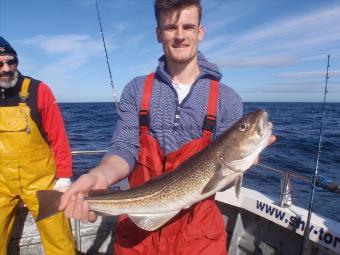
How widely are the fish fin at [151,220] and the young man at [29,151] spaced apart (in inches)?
86.6

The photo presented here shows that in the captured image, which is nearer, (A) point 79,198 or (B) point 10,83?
(A) point 79,198

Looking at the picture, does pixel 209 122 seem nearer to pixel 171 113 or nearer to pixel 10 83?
pixel 171 113

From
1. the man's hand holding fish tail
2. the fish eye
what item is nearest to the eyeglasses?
the man's hand holding fish tail

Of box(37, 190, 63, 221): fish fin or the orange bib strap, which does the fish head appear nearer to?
the orange bib strap

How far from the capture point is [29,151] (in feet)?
16.4

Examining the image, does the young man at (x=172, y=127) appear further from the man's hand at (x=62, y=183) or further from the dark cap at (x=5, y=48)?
the dark cap at (x=5, y=48)

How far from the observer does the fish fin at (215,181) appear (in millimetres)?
3021

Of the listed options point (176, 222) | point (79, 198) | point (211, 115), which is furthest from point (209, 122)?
point (79, 198)

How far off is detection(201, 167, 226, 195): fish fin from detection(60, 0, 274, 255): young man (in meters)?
0.36

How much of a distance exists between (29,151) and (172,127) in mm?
2586

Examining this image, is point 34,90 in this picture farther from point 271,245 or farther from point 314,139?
point 314,139

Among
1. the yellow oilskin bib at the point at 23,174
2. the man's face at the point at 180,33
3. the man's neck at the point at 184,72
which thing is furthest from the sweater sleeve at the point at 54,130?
the man's face at the point at 180,33

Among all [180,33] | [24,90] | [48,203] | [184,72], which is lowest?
[48,203]

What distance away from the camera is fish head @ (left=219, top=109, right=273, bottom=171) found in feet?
10.1
